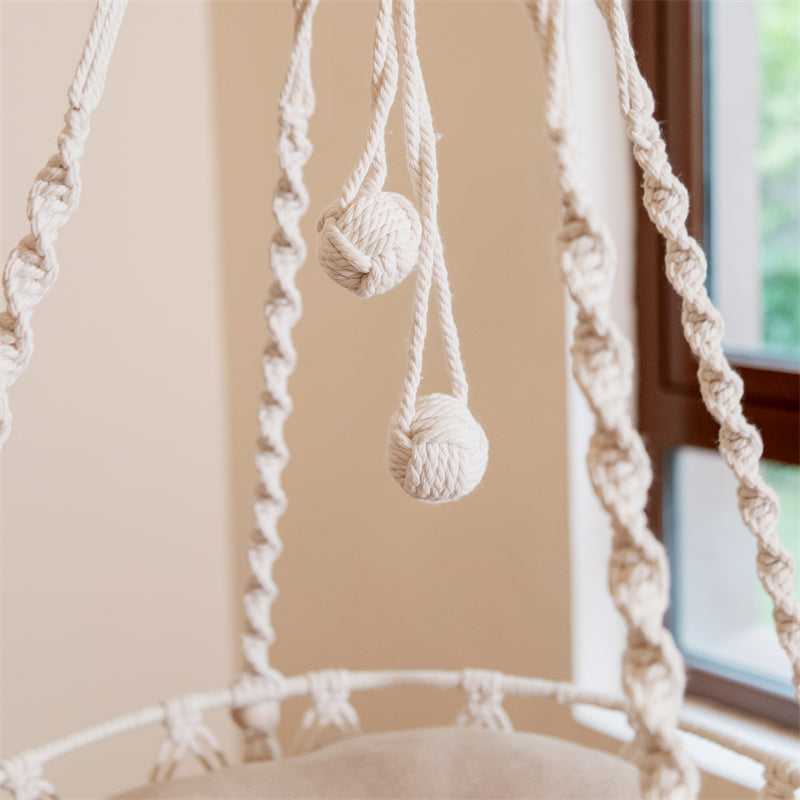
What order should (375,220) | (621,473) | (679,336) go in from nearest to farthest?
1. (621,473)
2. (375,220)
3. (679,336)

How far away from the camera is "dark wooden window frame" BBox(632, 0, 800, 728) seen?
1.10m

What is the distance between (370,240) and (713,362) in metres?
0.24

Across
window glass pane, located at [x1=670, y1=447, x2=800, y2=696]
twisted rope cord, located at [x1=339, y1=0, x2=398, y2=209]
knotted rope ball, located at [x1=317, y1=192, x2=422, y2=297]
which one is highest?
twisted rope cord, located at [x1=339, y1=0, x2=398, y2=209]

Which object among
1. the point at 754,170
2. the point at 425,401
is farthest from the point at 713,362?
the point at 754,170

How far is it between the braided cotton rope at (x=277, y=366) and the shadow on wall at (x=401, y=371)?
0.38 m

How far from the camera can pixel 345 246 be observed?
65 cm

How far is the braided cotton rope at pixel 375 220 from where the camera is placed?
648mm

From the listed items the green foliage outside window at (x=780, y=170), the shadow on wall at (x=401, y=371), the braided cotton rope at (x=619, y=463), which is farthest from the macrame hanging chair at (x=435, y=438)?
the green foliage outside window at (x=780, y=170)

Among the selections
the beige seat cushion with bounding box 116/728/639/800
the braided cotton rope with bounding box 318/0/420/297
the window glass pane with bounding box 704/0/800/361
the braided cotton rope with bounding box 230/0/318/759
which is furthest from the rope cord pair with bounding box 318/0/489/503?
the window glass pane with bounding box 704/0/800/361

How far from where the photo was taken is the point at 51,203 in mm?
649

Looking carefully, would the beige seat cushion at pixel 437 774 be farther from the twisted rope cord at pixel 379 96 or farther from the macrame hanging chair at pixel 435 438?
the twisted rope cord at pixel 379 96

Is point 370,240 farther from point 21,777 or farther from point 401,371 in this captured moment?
point 401,371

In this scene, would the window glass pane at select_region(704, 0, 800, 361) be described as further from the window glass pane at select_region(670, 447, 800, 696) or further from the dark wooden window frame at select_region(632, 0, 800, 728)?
the window glass pane at select_region(670, 447, 800, 696)

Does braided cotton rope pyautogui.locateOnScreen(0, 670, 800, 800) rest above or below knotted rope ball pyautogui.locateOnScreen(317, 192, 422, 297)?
below
